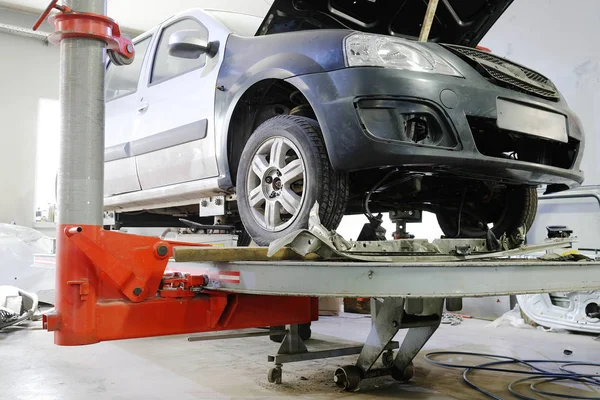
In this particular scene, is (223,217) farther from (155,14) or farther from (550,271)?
(155,14)

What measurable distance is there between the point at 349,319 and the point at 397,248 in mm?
3604

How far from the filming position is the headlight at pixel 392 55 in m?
2.00

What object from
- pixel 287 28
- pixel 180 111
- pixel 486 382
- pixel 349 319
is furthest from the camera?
pixel 349 319

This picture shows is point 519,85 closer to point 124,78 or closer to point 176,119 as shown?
point 176,119

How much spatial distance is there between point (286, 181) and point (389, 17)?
120cm

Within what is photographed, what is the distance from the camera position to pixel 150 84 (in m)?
3.41

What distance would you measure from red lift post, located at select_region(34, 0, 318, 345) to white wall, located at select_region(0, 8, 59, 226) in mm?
6701

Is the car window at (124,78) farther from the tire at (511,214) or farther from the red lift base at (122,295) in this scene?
the tire at (511,214)

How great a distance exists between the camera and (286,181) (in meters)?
2.18

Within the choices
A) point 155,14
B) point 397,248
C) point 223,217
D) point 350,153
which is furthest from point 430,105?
point 155,14

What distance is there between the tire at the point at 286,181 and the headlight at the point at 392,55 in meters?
0.32

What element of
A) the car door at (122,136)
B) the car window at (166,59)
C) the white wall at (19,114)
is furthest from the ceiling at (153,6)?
the car window at (166,59)

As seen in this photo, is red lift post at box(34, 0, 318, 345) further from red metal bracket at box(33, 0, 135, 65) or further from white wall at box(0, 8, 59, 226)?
white wall at box(0, 8, 59, 226)

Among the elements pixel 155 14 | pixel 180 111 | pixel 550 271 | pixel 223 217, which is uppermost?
pixel 155 14
